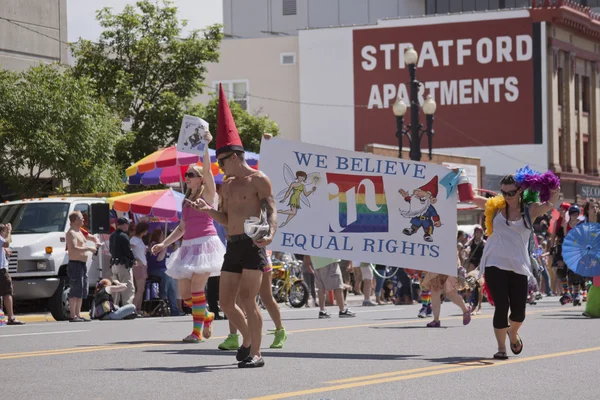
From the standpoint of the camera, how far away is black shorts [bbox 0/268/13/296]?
66.1ft

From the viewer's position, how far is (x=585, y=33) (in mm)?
67688

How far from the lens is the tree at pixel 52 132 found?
102 feet

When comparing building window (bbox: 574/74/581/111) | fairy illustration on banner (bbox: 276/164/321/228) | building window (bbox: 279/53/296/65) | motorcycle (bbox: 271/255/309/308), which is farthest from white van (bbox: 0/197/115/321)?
building window (bbox: 574/74/581/111)

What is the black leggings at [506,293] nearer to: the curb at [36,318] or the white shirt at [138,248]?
the curb at [36,318]

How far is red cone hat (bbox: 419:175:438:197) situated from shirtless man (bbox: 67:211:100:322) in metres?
8.34

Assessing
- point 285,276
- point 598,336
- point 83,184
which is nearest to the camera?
point 598,336

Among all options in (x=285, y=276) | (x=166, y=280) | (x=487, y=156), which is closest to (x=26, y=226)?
(x=166, y=280)

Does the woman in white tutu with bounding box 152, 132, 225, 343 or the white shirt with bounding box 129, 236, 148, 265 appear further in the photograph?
the white shirt with bounding box 129, 236, 148, 265

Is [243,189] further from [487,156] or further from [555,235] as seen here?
[487,156]

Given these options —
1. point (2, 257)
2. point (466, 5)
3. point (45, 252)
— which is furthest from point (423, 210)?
point (466, 5)

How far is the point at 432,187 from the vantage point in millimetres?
13914

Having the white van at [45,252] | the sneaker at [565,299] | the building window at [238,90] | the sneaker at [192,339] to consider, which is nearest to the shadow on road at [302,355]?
the sneaker at [192,339]

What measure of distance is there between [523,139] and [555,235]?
4141 centimetres

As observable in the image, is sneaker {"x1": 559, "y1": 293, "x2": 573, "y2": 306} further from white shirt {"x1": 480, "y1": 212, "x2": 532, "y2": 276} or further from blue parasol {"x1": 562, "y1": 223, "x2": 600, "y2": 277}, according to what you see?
white shirt {"x1": 480, "y1": 212, "x2": 532, "y2": 276}
